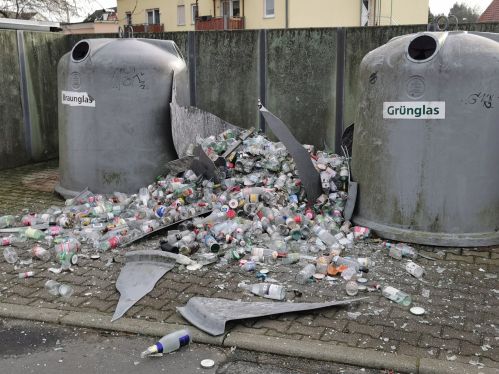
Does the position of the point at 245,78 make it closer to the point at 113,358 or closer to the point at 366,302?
the point at 366,302

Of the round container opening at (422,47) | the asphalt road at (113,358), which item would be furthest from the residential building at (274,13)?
the asphalt road at (113,358)

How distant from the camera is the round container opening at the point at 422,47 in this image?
4738 millimetres

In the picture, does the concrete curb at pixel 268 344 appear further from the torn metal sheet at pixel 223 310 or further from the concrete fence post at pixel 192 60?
the concrete fence post at pixel 192 60

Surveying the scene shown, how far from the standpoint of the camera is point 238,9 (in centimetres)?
3222

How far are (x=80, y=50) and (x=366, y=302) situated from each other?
4.39 m

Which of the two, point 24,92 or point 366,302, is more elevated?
point 24,92

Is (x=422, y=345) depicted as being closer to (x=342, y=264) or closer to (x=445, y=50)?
(x=342, y=264)

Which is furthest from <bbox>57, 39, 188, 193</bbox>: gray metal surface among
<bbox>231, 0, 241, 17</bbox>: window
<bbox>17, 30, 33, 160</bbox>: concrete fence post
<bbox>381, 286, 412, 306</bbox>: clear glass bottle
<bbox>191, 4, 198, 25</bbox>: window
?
<bbox>191, 4, 198, 25</bbox>: window

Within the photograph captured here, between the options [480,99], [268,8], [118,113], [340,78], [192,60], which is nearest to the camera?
[480,99]

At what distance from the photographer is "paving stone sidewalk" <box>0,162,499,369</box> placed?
319 centimetres

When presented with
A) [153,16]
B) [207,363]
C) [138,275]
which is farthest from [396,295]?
[153,16]

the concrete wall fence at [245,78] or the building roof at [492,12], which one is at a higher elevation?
the building roof at [492,12]

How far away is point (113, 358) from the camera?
3.10m

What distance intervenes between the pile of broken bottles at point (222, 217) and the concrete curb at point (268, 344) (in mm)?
827
